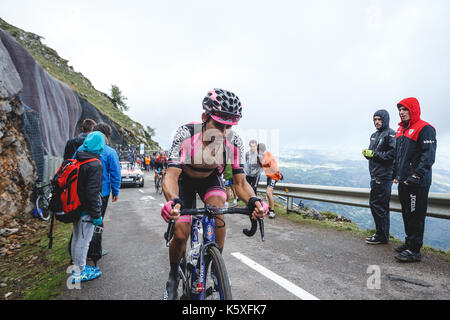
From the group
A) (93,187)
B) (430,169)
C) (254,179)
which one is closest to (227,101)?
(93,187)

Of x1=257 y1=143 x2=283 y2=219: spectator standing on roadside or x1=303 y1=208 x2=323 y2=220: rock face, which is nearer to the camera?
x1=303 y1=208 x2=323 y2=220: rock face

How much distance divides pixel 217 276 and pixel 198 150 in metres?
1.21

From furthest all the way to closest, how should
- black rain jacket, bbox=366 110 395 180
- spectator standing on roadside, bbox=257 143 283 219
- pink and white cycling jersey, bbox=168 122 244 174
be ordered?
spectator standing on roadside, bbox=257 143 283 219
black rain jacket, bbox=366 110 395 180
pink and white cycling jersey, bbox=168 122 244 174

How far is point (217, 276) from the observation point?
1823 mm

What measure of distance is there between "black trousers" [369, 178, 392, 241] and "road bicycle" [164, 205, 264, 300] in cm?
373

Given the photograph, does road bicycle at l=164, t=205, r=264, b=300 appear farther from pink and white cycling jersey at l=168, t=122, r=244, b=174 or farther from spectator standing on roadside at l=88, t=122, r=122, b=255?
spectator standing on roadside at l=88, t=122, r=122, b=255

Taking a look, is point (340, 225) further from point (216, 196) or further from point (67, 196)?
point (67, 196)

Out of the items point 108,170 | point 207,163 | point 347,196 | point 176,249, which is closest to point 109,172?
point 108,170

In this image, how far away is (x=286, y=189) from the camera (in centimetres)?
798

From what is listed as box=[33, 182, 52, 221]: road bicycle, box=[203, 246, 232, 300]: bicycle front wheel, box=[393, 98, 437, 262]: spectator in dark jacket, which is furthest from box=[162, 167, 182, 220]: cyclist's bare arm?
box=[33, 182, 52, 221]: road bicycle

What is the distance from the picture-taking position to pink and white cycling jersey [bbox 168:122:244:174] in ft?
7.85

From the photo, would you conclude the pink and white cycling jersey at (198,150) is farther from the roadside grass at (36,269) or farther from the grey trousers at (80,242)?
the roadside grass at (36,269)
